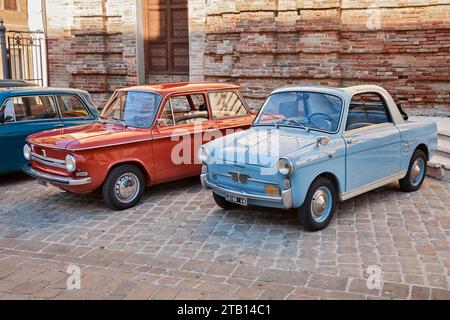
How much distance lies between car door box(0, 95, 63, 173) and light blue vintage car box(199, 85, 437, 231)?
3437 millimetres

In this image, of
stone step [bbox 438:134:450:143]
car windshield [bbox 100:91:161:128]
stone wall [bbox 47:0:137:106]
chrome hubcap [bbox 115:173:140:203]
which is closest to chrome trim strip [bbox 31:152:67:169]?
chrome hubcap [bbox 115:173:140:203]

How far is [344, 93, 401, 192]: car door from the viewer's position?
6371 mm

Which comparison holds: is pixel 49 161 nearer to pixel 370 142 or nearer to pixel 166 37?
pixel 370 142

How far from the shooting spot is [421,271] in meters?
4.83

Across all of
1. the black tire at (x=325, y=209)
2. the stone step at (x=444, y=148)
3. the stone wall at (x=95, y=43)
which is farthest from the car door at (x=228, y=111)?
the stone wall at (x=95, y=43)

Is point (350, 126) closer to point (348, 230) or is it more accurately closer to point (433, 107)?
point (348, 230)

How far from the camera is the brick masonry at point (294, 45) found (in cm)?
1088

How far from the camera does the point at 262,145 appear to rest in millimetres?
6148

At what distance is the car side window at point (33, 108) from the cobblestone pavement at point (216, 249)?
1.58 m

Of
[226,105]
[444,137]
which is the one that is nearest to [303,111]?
[226,105]

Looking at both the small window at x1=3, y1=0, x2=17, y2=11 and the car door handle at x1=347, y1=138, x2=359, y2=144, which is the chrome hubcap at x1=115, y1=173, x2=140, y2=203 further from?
the small window at x1=3, y1=0, x2=17, y2=11

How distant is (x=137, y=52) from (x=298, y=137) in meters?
8.53

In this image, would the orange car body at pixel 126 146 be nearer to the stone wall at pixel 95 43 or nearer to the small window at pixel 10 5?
the stone wall at pixel 95 43

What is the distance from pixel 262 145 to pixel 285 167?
617 millimetres
